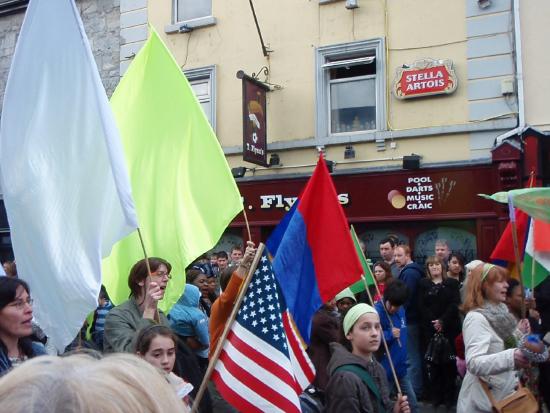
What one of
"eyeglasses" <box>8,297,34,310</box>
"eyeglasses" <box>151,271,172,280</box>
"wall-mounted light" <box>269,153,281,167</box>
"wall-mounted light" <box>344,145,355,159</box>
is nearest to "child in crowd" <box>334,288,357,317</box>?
"eyeglasses" <box>151,271,172,280</box>

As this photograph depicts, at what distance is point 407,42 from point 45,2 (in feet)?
26.6

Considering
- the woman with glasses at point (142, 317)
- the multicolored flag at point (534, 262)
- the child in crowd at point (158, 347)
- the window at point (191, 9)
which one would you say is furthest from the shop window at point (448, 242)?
the child in crowd at point (158, 347)

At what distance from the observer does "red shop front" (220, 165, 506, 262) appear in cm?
1075

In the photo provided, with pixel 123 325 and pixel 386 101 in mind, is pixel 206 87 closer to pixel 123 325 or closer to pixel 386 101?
pixel 386 101

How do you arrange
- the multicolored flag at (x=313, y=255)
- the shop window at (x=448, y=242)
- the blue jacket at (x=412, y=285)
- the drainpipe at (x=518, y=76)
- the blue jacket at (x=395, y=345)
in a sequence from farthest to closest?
the shop window at (x=448, y=242)
the drainpipe at (x=518, y=76)
the blue jacket at (x=412, y=285)
the blue jacket at (x=395, y=345)
the multicolored flag at (x=313, y=255)

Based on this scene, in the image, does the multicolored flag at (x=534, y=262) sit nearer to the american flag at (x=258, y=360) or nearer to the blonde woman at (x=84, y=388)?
the american flag at (x=258, y=360)

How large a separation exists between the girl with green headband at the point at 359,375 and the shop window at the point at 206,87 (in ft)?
29.6

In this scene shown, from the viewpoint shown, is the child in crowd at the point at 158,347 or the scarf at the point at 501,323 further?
the scarf at the point at 501,323

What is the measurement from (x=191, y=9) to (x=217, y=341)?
1043 cm

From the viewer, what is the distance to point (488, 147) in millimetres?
10820

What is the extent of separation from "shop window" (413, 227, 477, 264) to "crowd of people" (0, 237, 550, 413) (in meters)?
3.37

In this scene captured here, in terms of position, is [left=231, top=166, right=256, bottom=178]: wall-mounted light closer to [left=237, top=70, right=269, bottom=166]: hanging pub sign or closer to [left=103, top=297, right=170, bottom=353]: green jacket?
[left=237, top=70, right=269, bottom=166]: hanging pub sign

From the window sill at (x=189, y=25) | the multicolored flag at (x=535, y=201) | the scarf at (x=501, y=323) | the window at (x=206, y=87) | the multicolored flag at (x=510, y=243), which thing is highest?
the window sill at (x=189, y=25)

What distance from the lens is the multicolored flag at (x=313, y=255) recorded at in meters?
4.88
